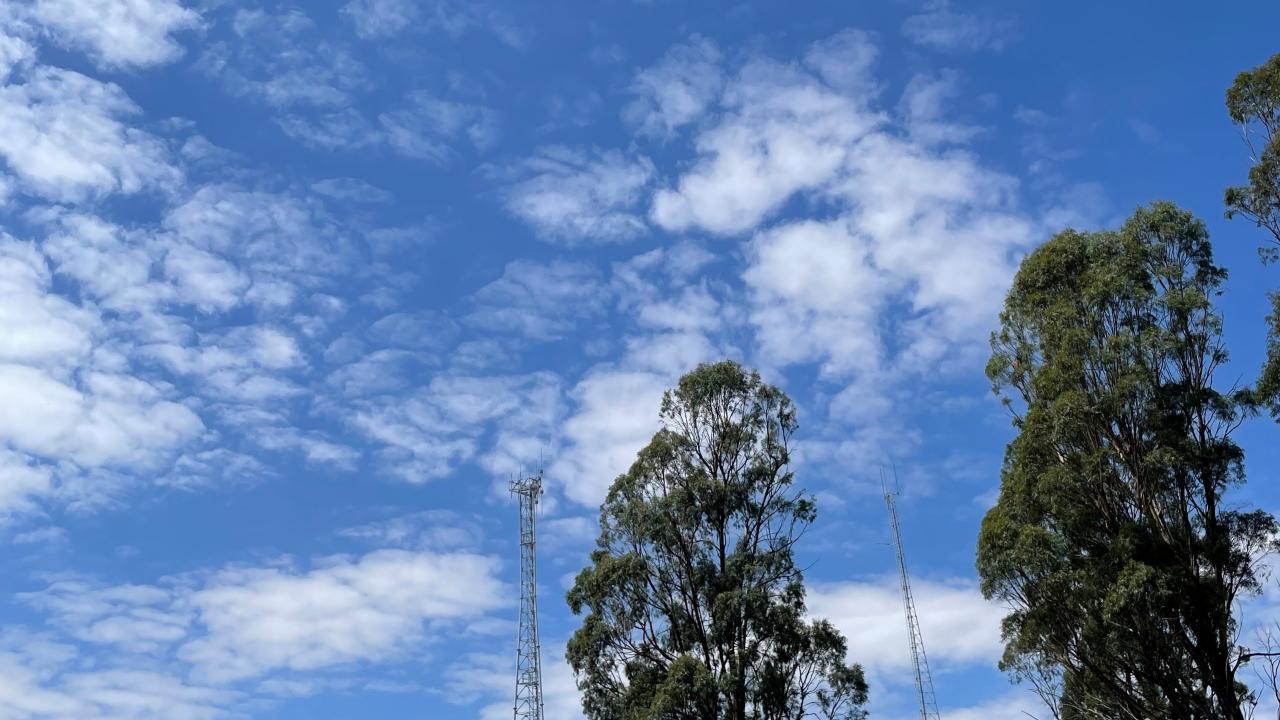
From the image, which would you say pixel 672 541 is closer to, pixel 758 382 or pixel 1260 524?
pixel 758 382

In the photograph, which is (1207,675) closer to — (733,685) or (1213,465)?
(1213,465)

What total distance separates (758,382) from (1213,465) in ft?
30.8

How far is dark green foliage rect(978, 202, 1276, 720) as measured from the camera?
1831 centimetres

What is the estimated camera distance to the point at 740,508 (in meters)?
22.9

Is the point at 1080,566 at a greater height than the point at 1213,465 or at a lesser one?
lesser

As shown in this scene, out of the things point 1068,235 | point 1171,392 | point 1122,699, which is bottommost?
point 1122,699

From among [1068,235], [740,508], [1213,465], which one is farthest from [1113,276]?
[740,508]

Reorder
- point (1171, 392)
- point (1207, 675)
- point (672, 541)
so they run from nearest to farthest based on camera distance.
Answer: point (1207, 675), point (1171, 392), point (672, 541)

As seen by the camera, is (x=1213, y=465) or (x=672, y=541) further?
(x=672, y=541)

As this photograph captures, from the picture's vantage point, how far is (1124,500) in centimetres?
1956

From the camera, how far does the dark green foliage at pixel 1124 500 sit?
18312 millimetres

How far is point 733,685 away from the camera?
819 inches

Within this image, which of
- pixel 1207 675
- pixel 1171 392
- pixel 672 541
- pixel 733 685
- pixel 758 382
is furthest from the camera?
pixel 758 382

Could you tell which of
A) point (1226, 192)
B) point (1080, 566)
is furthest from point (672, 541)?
point (1226, 192)
